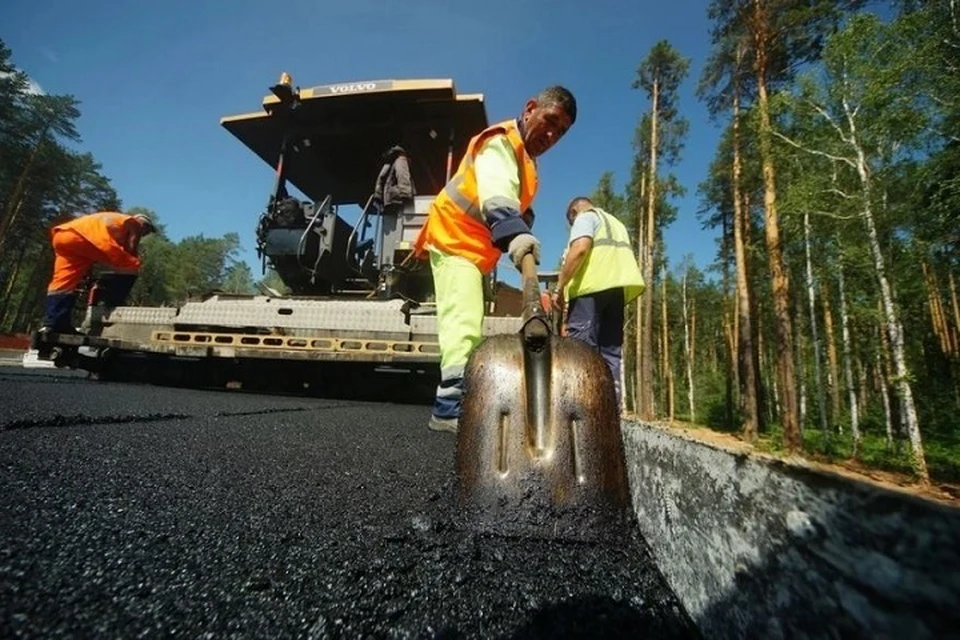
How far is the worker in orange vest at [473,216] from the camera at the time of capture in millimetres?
1987

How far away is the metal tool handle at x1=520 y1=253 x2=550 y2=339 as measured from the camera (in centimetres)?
119

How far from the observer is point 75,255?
184 inches

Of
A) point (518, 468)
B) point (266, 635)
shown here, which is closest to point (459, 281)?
point (518, 468)

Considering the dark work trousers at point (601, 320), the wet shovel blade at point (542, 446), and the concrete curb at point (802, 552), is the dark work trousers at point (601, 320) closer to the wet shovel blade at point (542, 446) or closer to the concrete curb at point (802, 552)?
the wet shovel blade at point (542, 446)

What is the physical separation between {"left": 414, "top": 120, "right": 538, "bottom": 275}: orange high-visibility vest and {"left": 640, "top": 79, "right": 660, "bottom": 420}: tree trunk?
1407 cm

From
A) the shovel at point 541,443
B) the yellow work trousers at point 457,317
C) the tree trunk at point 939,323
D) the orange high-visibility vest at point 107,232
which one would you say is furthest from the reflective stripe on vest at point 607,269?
the tree trunk at point 939,323

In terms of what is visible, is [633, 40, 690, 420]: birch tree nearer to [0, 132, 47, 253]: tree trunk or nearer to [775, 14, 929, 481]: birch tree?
[775, 14, 929, 481]: birch tree

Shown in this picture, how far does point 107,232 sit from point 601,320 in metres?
5.14

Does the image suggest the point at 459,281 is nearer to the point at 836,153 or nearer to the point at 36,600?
the point at 36,600

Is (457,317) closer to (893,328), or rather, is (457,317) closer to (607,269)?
(607,269)

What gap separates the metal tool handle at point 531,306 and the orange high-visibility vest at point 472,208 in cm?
55

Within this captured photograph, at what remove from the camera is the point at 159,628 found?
534 mm

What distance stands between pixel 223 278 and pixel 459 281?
5463 centimetres

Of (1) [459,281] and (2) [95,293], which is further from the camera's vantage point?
(2) [95,293]
